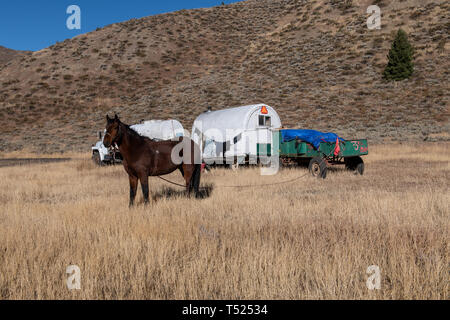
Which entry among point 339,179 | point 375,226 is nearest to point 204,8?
point 339,179

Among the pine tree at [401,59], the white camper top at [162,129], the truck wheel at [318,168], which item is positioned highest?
the pine tree at [401,59]

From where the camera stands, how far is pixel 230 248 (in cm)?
483

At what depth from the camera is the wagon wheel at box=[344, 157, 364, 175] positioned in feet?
46.2

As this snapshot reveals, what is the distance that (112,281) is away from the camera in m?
3.78

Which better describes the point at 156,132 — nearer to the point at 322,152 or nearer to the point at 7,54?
the point at 322,152

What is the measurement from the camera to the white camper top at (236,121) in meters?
15.8

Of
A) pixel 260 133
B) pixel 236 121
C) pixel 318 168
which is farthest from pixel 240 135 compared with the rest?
pixel 318 168

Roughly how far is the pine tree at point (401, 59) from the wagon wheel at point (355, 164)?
2640 centimetres

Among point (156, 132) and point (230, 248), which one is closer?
point (230, 248)

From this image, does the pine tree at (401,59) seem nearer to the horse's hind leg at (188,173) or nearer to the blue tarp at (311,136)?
the blue tarp at (311,136)

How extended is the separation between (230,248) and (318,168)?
9.73 meters

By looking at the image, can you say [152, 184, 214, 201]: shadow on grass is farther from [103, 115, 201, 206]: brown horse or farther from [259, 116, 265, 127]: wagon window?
[259, 116, 265, 127]: wagon window

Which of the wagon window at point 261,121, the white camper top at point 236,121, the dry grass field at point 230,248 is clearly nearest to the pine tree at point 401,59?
the white camper top at point 236,121

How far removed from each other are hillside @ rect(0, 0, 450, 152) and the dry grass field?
68.6ft
